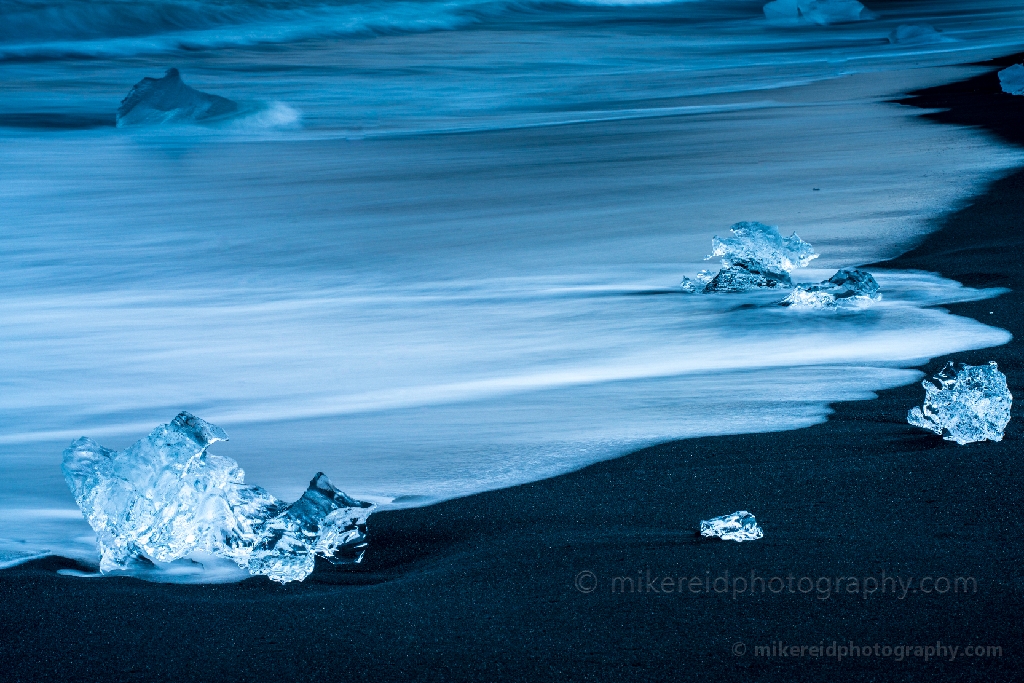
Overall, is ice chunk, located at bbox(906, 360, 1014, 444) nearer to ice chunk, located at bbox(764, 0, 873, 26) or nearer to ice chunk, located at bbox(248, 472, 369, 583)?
ice chunk, located at bbox(248, 472, 369, 583)

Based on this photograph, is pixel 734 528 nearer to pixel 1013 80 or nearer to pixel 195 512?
pixel 195 512

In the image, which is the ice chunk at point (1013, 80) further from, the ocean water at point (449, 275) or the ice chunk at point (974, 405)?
the ice chunk at point (974, 405)

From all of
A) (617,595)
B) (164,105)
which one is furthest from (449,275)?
(164,105)

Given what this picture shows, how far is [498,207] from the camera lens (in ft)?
16.6

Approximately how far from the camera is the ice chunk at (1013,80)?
7152mm

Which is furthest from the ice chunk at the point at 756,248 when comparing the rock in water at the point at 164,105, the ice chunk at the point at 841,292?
the rock in water at the point at 164,105

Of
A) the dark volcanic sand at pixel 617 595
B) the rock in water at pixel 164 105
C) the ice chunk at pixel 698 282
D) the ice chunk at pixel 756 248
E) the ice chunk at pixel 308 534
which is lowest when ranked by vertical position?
the dark volcanic sand at pixel 617 595

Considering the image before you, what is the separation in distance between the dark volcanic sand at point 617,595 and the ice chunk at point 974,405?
1.6 inches

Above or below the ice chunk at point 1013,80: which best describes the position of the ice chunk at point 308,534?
below

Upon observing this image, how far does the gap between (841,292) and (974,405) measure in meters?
1.06

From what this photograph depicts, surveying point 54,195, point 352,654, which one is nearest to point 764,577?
point 352,654

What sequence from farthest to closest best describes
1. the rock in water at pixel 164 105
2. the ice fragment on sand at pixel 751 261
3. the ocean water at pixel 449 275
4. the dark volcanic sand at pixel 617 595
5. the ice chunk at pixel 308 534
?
1. the rock in water at pixel 164 105
2. the ice fragment on sand at pixel 751 261
3. the ocean water at pixel 449 275
4. the ice chunk at pixel 308 534
5. the dark volcanic sand at pixel 617 595

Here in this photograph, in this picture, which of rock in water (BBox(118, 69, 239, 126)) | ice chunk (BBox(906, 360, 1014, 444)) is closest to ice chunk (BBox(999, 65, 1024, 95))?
rock in water (BBox(118, 69, 239, 126))

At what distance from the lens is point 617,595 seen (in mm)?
1511
